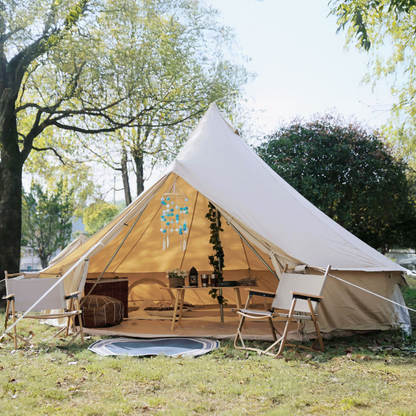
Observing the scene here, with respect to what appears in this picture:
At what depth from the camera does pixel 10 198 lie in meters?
7.74

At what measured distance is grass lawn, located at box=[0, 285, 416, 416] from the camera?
245 centimetres

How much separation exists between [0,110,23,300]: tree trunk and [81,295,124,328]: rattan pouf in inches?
119

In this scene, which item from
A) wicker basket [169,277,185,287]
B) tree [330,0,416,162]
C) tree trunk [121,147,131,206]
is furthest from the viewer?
tree trunk [121,147,131,206]

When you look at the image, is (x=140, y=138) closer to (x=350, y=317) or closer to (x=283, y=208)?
(x=283, y=208)

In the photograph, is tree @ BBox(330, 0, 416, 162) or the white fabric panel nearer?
the white fabric panel

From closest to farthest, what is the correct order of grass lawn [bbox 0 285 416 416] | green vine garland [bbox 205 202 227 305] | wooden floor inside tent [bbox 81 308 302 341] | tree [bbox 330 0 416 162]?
grass lawn [bbox 0 285 416 416]
wooden floor inside tent [bbox 81 308 302 341]
green vine garland [bbox 205 202 227 305]
tree [bbox 330 0 416 162]

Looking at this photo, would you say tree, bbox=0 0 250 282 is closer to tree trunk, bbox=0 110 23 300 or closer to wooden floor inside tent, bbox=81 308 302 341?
tree trunk, bbox=0 110 23 300

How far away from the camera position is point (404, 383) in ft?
9.23

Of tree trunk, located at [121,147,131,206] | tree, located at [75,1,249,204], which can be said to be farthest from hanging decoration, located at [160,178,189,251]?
tree trunk, located at [121,147,131,206]

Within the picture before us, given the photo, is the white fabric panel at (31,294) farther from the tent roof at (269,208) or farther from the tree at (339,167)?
the tree at (339,167)

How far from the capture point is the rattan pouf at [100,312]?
510 cm

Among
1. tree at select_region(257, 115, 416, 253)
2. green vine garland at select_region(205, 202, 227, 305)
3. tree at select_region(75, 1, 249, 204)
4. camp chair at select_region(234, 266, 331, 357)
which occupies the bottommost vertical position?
camp chair at select_region(234, 266, 331, 357)

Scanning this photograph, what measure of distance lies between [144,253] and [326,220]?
10.2ft

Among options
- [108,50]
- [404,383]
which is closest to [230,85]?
[108,50]
